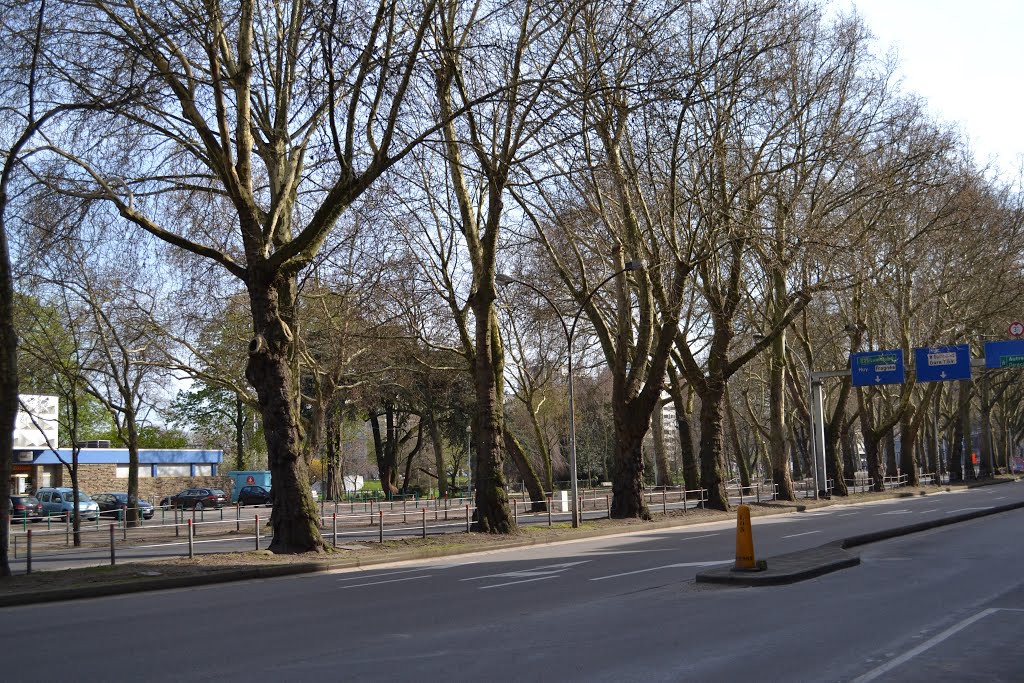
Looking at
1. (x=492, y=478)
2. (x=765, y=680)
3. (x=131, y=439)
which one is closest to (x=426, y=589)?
(x=765, y=680)

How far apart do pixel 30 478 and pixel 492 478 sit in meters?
51.2

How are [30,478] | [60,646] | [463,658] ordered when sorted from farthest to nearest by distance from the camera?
[30,478] < [60,646] < [463,658]

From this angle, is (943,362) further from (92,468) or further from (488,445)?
(92,468)

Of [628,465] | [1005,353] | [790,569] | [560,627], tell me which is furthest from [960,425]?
[560,627]

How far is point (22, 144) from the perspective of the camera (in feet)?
56.1

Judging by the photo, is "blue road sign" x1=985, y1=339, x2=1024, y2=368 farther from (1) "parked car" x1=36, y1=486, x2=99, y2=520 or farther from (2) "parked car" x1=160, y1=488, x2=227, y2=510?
(1) "parked car" x1=36, y1=486, x2=99, y2=520

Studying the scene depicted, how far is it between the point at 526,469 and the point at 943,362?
70.1 feet

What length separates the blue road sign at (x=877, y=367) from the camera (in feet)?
146

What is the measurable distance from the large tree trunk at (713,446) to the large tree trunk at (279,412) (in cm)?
1926

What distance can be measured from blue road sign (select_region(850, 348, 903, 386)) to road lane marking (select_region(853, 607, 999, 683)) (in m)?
35.8

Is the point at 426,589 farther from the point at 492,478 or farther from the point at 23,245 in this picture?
the point at 23,245

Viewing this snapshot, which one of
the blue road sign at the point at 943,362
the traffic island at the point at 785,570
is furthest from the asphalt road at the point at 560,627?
the blue road sign at the point at 943,362

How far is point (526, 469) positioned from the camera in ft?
141

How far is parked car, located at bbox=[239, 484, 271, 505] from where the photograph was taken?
57.5 metres
